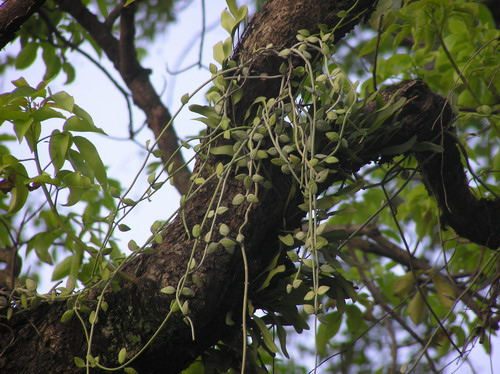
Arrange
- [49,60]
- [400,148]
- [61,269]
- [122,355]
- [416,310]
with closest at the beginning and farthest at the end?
[122,355] < [400,148] < [61,269] < [416,310] < [49,60]

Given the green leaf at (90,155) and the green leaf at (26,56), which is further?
the green leaf at (26,56)

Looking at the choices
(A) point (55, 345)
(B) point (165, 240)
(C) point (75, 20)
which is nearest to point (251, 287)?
(B) point (165, 240)

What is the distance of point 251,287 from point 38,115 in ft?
1.53

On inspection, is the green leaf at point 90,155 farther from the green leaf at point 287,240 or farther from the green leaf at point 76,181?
the green leaf at point 287,240

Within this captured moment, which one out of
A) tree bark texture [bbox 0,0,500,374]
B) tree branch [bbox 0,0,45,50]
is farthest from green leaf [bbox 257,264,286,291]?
tree branch [bbox 0,0,45,50]

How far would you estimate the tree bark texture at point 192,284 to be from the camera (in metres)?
0.89

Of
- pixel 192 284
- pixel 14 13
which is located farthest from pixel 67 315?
pixel 14 13

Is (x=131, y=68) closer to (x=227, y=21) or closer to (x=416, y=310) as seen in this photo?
(x=227, y=21)

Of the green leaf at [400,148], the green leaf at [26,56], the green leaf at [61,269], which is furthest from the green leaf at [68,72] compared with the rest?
the green leaf at [400,148]

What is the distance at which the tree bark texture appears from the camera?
2.92 feet

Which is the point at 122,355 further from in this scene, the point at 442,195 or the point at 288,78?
the point at 442,195

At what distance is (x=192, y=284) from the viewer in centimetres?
88

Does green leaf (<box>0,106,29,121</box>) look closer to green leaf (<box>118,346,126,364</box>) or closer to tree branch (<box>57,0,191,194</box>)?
green leaf (<box>118,346,126,364</box>)

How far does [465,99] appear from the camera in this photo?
1.69 metres
